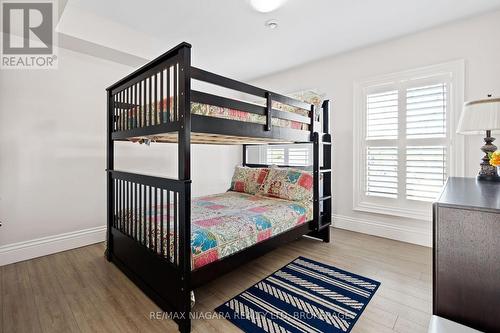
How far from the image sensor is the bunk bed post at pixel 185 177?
141 cm

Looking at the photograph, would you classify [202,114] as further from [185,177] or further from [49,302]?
[49,302]

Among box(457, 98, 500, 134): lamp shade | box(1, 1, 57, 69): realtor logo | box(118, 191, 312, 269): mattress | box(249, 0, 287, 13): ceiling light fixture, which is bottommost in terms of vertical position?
box(118, 191, 312, 269): mattress

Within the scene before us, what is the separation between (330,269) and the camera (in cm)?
219

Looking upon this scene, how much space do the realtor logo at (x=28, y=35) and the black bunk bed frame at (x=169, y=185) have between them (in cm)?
98

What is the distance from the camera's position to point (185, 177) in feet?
4.72

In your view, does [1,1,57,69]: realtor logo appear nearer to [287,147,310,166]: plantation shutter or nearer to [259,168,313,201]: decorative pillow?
[259,168,313,201]: decorative pillow

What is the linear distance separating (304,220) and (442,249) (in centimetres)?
169

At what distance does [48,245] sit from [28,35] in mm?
2095

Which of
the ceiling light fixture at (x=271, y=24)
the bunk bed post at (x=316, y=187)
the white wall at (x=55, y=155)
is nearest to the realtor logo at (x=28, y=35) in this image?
the white wall at (x=55, y=155)

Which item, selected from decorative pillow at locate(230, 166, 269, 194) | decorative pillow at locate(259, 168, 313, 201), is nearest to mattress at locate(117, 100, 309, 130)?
decorative pillow at locate(259, 168, 313, 201)

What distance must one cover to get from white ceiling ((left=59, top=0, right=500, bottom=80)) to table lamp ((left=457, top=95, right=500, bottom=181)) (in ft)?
3.93

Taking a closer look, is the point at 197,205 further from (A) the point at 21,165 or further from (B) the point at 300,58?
(B) the point at 300,58

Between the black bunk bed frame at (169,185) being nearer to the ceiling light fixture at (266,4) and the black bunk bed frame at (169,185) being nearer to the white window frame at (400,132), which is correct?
the ceiling light fixture at (266,4)

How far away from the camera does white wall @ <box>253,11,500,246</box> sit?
7.87ft
